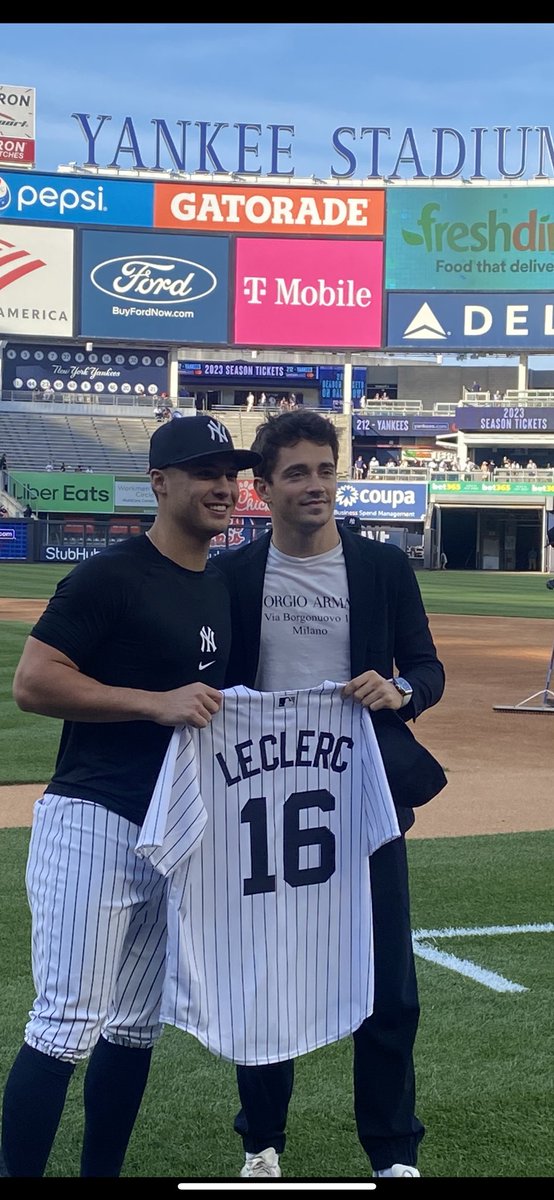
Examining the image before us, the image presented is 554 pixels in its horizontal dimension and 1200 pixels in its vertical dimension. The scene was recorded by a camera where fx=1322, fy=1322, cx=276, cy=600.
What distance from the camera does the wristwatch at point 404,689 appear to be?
3273 mm

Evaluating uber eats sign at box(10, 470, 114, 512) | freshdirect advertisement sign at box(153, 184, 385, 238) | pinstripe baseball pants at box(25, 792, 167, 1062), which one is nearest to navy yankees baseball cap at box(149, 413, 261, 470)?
pinstripe baseball pants at box(25, 792, 167, 1062)

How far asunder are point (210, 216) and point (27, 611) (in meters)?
35.8

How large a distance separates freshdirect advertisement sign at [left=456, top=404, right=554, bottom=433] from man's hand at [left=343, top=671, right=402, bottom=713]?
56.9m

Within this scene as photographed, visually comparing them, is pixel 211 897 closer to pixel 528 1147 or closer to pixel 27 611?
pixel 528 1147


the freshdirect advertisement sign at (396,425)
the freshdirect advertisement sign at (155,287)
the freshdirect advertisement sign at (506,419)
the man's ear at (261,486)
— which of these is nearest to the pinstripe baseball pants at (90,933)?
the man's ear at (261,486)

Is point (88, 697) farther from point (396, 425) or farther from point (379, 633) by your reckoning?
point (396, 425)

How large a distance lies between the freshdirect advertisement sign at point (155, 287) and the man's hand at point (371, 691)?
5197 cm

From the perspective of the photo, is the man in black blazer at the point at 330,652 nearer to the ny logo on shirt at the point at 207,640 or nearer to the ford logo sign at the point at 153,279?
the ny logo on shirt at the point at 207,640

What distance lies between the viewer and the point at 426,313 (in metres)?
54.2

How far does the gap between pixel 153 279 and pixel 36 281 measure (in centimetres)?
471

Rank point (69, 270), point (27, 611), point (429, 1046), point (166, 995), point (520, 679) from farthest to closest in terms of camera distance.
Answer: point (69, 270) < point (27, 611) < point (520, 679) < point (429, 1046) < point (166, 995)

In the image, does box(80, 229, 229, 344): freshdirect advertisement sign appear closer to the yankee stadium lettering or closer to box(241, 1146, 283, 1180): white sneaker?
the yankee stadium lettering

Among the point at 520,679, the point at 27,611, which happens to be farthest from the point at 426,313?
the point at 520,679

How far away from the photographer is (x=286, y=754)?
323 centimetres
